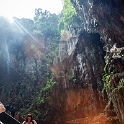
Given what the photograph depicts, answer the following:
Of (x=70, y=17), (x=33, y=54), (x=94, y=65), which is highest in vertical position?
(x=70, y=17)

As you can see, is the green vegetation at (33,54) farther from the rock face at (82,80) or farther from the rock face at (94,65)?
the rock face at (94,65)

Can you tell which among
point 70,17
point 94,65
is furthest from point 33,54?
point 94,65

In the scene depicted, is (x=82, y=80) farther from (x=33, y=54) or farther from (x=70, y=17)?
(x=70, y=17)

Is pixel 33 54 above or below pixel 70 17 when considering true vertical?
below

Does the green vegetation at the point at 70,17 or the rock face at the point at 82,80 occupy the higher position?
the green vegetation at the point at 70,17

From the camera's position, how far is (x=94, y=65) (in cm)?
1512

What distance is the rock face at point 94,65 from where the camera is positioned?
1004cm

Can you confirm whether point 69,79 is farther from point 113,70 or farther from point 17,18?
point 17,18

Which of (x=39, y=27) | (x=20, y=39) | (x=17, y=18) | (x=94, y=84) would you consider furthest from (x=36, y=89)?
(x=17, y=18)

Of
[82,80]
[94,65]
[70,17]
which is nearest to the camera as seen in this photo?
[94,65]

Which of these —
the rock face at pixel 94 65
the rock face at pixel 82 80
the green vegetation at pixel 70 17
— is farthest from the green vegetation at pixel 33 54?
the rock face at pixel 94 65

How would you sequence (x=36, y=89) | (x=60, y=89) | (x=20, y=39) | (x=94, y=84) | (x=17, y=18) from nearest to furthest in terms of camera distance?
1. (x=94, y=84)
2. (x=60, y=89)
3. (x=36, y=89)
4. (x=20, y=39)
5. (x=17, y=18)

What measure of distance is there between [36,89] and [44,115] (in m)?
3.24

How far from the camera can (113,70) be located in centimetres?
1038
